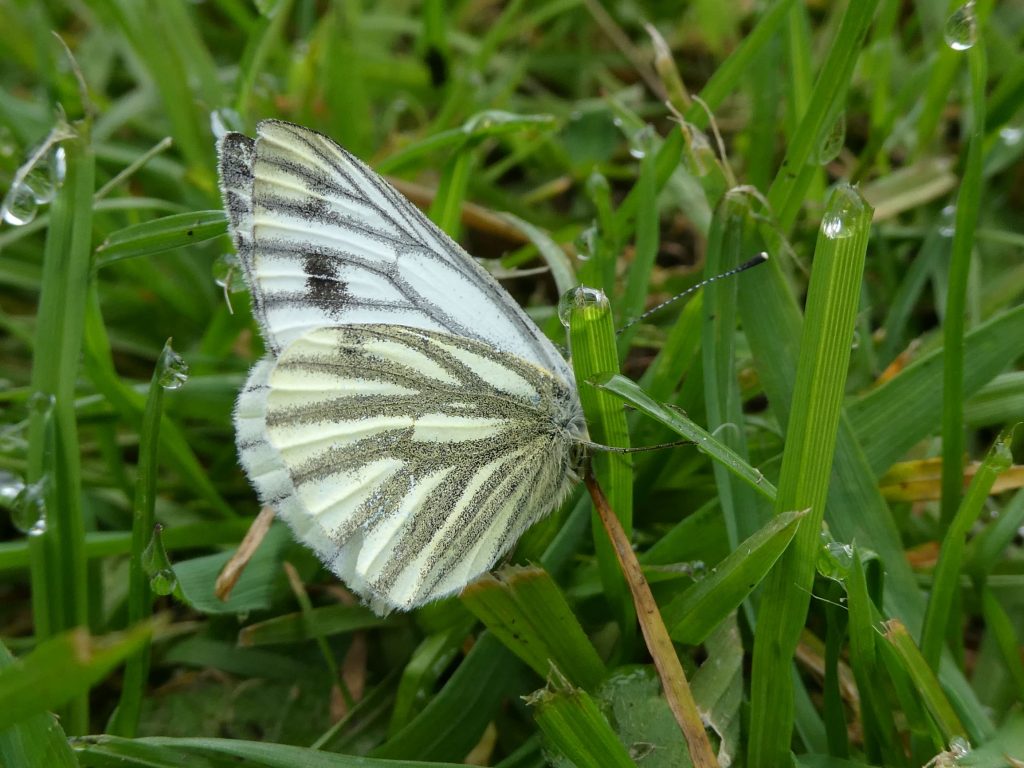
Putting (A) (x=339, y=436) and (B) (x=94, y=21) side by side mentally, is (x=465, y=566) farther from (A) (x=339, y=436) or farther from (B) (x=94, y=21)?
(B) (x=94, y=21)

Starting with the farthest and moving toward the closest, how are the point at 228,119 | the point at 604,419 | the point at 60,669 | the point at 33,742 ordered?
the point at 228,119
the point at 604,419
the point at 33,742
the point at 60,669

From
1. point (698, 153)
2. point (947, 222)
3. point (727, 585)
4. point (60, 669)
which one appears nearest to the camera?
point (60, 669)

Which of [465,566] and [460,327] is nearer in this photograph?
[465,566]

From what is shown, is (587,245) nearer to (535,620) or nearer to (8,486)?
(535,620)

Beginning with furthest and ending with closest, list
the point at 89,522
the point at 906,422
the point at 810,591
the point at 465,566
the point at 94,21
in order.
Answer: the point at 94,21 → the point at 89,522 → the point at 906,422 → the point at 465,566 → the point at 810,591

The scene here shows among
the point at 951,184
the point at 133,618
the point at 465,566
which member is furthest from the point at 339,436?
the point at 951,184

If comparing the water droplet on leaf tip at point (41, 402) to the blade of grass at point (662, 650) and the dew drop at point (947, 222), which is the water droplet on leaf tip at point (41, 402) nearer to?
the blade of grass at point (662, 650)

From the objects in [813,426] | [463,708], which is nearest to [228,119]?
[463,708]
